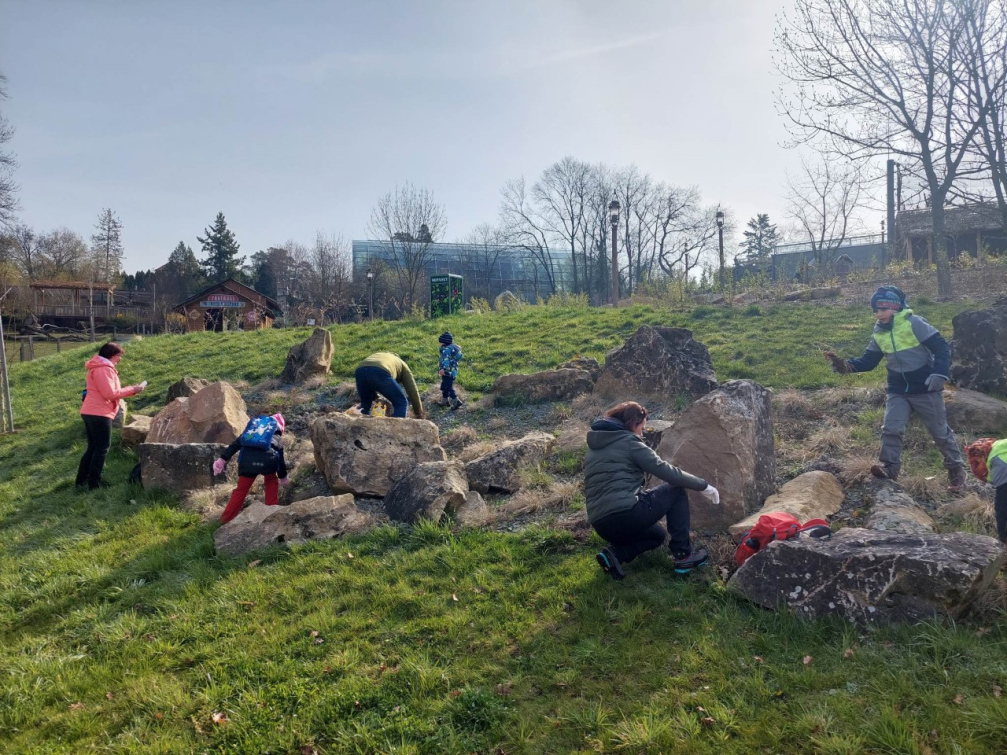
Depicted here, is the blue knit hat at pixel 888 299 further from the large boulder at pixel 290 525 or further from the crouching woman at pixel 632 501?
the large boulder at pixel 290 525

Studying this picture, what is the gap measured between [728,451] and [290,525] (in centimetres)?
389

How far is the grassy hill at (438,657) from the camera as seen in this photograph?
3.03m

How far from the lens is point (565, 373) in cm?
975

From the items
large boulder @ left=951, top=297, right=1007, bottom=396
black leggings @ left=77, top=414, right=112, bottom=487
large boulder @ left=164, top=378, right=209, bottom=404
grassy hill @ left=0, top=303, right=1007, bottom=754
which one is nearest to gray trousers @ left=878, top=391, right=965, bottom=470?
grassy hill @ left=0, top=303, right=1007, bottom=754

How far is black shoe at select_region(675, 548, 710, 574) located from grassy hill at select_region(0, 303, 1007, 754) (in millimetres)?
88

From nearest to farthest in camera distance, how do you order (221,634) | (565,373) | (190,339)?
(221,634) → (565,373) → (190,339)

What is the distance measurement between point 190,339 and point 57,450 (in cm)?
838

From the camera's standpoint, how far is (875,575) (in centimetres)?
358

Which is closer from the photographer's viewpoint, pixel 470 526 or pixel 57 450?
pixel 470 526

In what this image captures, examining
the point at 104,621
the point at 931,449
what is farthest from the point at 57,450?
the point at 931,449

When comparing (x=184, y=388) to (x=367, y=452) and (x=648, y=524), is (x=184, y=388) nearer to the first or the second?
(x=367, y=452)

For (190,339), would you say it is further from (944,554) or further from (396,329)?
(944,554)

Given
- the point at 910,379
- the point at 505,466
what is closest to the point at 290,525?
the point at 505,466

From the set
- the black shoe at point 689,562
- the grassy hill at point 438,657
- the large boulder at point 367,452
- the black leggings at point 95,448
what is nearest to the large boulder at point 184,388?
the black leggings at point 95,448
